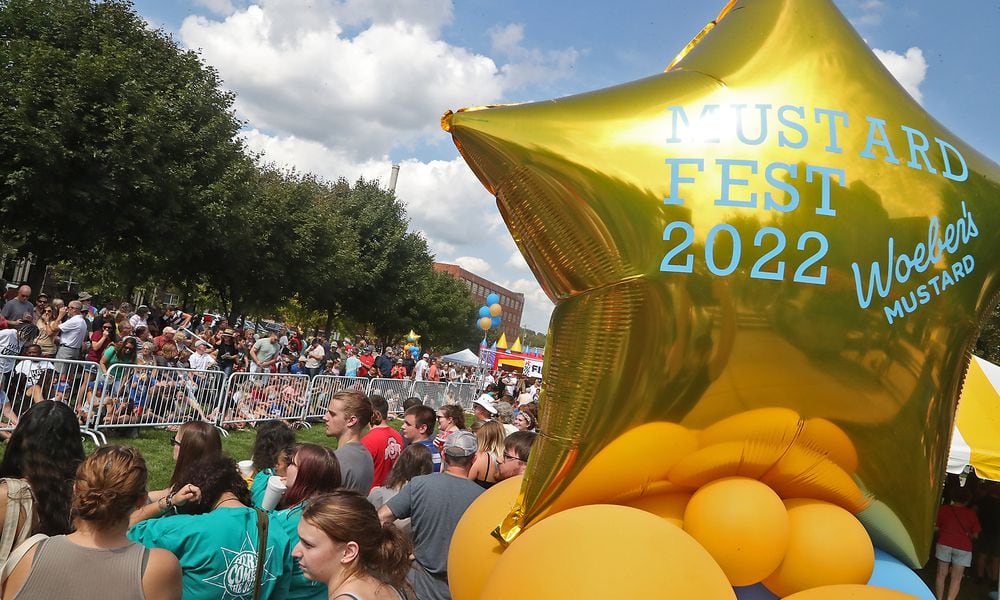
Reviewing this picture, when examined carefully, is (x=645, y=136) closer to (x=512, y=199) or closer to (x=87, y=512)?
(x=512, y=199)

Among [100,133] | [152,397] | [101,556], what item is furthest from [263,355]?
[101,556]

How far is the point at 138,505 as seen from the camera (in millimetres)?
2467

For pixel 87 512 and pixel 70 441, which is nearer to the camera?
pixel 87 512

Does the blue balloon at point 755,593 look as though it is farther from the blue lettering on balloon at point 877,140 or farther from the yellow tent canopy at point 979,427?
the yellow tent canopy at point 979,427

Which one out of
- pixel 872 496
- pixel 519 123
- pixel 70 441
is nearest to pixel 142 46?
pixel 70 441

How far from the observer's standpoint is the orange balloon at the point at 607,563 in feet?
6.23

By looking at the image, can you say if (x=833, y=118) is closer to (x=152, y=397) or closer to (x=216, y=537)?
(x=216, y=537)

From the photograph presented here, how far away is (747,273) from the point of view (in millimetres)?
2207

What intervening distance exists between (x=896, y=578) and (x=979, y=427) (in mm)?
4761

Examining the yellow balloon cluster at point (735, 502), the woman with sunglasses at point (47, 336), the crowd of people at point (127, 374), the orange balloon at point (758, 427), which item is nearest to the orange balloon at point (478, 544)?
the yellow balloon cluster at point (735, 502)

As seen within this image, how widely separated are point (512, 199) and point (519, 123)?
0.88 feet

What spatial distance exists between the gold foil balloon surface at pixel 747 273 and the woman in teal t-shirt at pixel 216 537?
1.24 metres

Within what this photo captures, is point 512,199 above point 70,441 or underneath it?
above

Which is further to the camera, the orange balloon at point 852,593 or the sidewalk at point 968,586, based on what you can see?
the sidewalk at point 968,586
